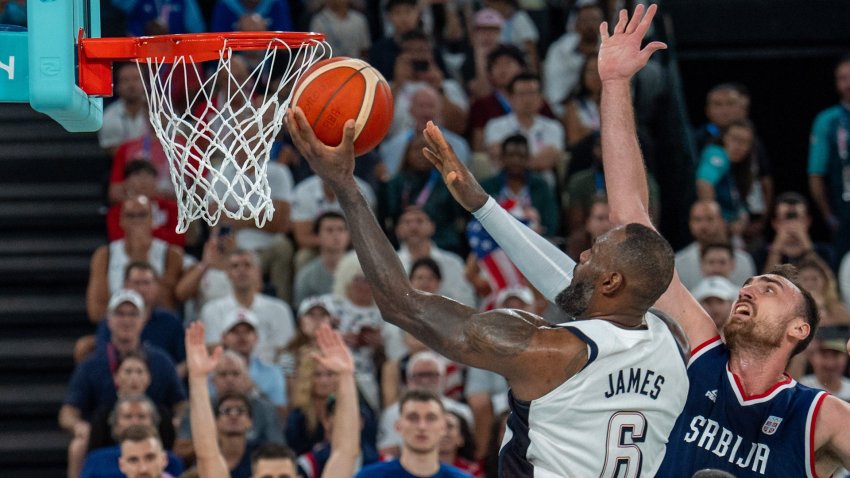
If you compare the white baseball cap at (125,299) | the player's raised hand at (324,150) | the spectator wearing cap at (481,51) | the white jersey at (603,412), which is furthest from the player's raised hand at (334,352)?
the spectator wearing cap at (481,51)

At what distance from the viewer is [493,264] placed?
916 centimetres

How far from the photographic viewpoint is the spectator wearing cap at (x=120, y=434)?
7.41m

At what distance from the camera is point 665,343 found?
13.3ft

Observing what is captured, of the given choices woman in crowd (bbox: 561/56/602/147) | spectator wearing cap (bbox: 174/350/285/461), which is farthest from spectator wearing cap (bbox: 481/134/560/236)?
spectator wearing cap (bbox: 174/350/285/461)

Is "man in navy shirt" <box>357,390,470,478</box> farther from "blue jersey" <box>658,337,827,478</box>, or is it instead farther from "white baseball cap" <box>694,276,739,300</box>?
"blue jersey" <box>658,337,827,478</box>

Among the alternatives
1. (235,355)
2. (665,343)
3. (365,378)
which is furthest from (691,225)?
(665,343)

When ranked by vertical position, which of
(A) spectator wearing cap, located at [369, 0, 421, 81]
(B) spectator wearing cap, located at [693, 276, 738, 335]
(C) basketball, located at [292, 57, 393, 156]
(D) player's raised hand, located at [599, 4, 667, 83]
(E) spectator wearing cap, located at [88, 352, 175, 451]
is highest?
(A) spectator wearing cap, located at [369, 0, 421, 81]

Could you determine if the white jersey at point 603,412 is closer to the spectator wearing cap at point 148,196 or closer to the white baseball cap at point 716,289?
the white baseball cap at point 716,289

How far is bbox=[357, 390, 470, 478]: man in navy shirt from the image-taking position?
22.7 ft

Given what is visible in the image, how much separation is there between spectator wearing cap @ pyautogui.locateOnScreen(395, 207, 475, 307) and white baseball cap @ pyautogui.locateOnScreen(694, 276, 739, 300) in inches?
59.3

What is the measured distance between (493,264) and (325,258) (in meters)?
1.13

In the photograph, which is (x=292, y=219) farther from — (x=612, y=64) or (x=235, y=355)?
(x=612, y=64)

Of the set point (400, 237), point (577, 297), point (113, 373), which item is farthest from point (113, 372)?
point (577, 297)

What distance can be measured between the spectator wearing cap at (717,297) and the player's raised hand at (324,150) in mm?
4904
